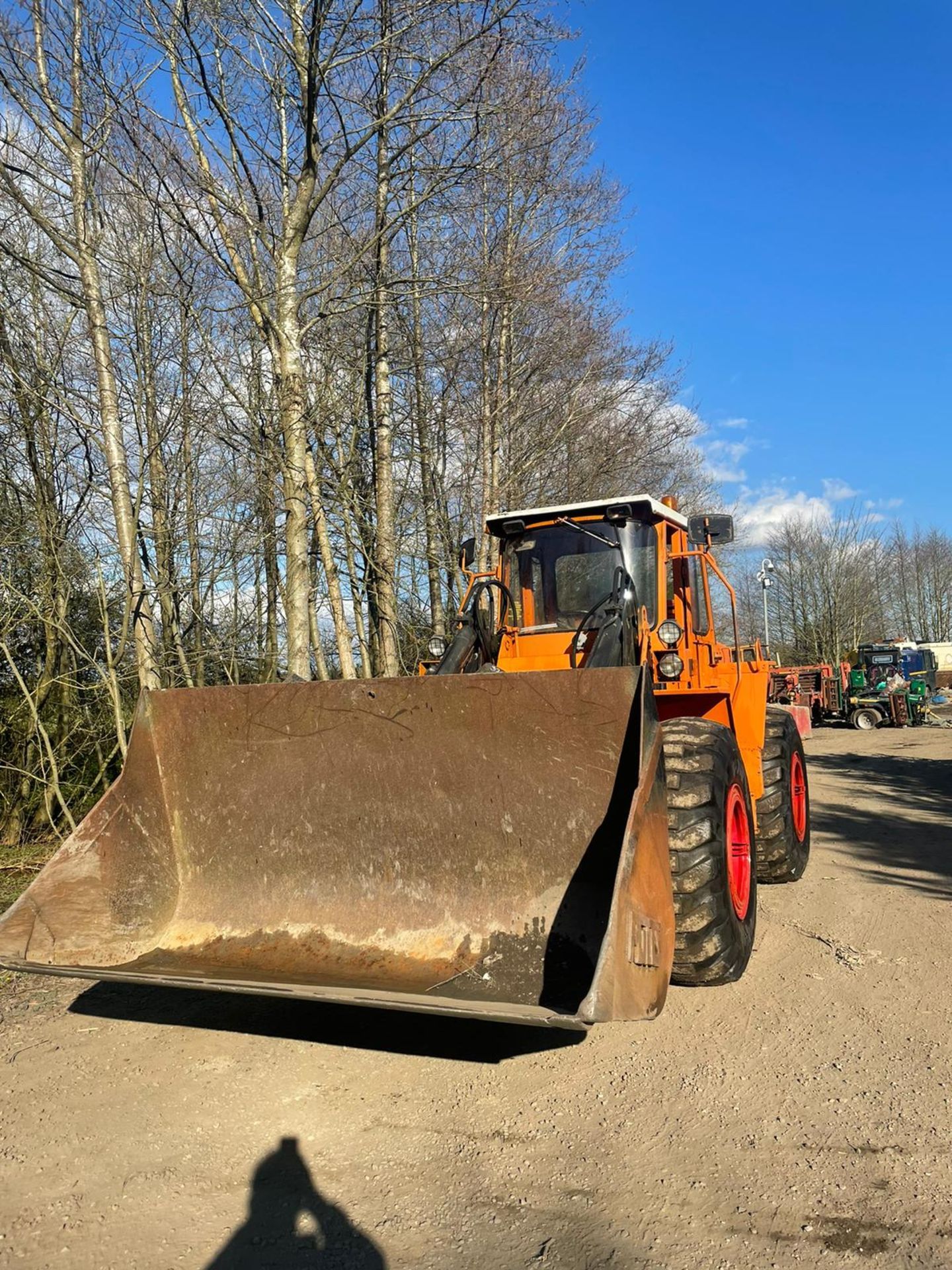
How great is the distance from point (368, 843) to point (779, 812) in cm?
305

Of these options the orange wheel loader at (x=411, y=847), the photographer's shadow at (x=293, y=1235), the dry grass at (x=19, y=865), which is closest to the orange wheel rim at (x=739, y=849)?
the orange wheel loader at (x=411, y=847)

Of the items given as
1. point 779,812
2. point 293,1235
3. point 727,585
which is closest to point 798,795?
point 779,812

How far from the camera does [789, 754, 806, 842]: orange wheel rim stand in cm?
641

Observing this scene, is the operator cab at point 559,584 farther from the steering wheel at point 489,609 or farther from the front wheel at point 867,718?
the front wheel at point 867,718

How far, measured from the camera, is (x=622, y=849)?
9.99 feet

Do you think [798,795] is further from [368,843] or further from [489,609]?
[368,843]

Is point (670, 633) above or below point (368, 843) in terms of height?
above

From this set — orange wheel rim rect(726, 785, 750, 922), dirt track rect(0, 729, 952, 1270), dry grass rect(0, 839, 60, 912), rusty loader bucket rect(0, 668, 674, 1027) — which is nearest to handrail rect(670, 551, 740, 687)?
orange wheel rim rect(726, 785, 750, 922)

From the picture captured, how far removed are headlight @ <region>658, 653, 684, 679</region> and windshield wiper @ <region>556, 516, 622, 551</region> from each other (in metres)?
0.78

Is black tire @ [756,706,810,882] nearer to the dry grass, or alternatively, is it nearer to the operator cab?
the operator cab

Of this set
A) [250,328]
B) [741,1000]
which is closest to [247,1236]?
[741,1000]

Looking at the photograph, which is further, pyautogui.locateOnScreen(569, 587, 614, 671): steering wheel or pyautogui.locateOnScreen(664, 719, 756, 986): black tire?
pyautogui.locateOnScreen(569, 587, 614, 671): steering wheel

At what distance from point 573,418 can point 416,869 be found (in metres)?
12.9

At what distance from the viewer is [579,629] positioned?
4980 mm
